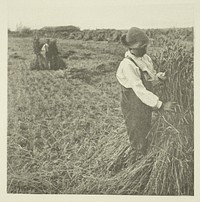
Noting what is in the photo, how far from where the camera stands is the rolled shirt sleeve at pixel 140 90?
2.05 m

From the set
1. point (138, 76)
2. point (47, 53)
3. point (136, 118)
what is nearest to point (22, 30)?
point (47, 53)

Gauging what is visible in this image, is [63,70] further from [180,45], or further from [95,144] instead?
[180,45]

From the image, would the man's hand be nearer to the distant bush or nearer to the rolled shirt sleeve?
the rolled shirt sleeve

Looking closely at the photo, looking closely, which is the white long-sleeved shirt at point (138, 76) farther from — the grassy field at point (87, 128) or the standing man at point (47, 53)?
the standing man at point (47, 53)

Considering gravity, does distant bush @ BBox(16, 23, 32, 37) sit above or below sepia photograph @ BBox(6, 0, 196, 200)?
above

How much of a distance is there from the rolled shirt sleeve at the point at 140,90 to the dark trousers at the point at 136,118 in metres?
0.02

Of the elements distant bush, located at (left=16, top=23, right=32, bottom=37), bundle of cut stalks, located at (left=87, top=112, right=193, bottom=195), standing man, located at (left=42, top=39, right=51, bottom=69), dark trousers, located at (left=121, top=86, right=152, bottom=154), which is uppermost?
distant bush, located at (left=16, top=23, right=32, bottom=37)

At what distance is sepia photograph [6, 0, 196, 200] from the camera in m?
2.04

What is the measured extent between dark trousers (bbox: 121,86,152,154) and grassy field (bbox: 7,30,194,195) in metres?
0.03

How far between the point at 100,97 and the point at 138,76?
24cm

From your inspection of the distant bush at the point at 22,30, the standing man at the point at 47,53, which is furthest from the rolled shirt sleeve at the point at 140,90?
the distant bush at the point at 22,30

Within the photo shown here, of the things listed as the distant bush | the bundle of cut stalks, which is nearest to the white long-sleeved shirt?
the bundle of cut stalks

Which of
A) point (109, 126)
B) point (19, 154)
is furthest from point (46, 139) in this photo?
point (109, 126)

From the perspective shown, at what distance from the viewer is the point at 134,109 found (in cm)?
205
